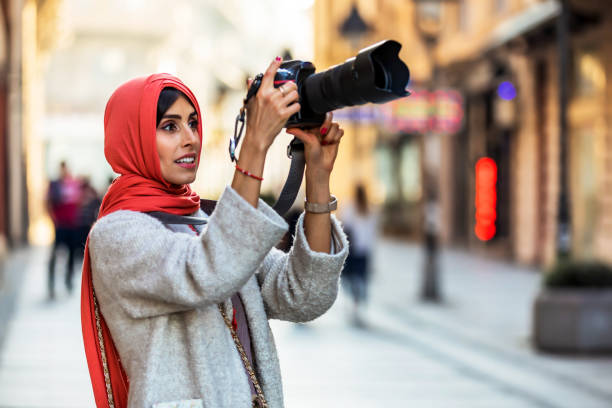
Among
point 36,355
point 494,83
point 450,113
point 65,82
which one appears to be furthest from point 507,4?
point 65,82

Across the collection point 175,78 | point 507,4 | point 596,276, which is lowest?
point 596,276

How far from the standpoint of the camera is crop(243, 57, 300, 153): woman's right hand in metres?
2.03

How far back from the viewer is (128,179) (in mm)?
2215

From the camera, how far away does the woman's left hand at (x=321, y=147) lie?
90.9 inches

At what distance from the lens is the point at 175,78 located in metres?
2.26

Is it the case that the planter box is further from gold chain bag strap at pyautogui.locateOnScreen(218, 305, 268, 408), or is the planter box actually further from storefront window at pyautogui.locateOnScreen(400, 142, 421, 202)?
storefront window at pyautogui.locateOnScreen(400, 142, 421, 202)

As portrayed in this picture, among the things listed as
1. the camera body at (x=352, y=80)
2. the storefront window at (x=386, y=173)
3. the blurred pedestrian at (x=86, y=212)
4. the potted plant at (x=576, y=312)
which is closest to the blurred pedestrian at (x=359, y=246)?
the potted plant at (x=576, y=312)

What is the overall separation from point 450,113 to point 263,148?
1192 cm

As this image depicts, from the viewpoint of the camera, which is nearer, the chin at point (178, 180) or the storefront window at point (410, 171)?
the chin at point (178, 180)

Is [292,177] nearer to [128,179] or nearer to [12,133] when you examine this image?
[128,179]

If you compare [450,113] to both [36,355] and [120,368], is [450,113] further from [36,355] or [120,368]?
[120,368]

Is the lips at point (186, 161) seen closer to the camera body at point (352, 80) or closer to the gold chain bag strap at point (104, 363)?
the camera body at point (352, 80)

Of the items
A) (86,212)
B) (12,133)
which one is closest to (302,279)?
(86,212)

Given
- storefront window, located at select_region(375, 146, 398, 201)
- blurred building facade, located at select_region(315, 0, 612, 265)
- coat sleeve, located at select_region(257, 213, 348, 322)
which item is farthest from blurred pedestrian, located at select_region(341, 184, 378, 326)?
storefront window, located at select_region(375, 146, 398, 201)
